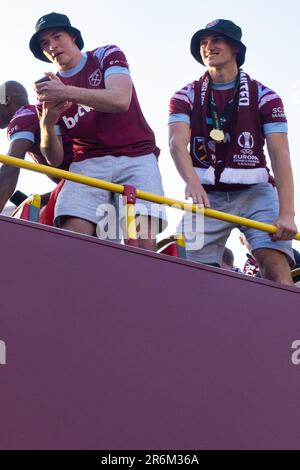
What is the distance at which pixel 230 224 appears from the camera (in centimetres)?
577

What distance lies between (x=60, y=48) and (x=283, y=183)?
135 cm

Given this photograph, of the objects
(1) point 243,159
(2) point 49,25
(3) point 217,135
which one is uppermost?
(2) point 49,25

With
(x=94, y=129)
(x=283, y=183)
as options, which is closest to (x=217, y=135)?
(x=283, y=183)

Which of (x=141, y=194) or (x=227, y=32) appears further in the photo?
(x=227, y=32)

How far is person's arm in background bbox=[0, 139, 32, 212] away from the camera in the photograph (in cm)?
580

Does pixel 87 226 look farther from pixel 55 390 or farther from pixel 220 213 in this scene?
pixel 55 390

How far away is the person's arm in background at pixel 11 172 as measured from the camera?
5805 mm

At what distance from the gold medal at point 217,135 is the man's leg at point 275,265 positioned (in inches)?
24.4

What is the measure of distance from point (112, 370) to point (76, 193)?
1.02 meters

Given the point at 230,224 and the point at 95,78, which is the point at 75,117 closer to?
the point at 95,78

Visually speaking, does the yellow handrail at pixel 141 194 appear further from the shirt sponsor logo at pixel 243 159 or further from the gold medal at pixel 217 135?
the gold medal at pixel 217 135

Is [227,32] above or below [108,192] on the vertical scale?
above

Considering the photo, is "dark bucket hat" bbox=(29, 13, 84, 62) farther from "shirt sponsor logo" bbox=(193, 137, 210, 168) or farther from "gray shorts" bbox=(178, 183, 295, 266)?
"gray shorts" bbox=(178, 183, 295, 266)

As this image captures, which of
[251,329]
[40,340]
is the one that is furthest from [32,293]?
[251,329]
